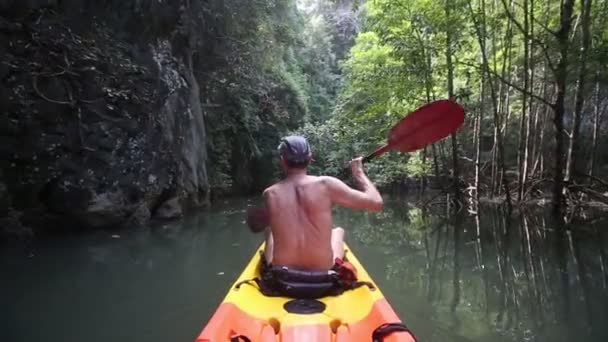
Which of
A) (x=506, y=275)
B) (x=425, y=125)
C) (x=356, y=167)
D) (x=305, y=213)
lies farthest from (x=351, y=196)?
(x=506, y=275)

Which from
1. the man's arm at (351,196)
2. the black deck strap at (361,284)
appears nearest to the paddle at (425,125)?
the man's arm at (351,196)

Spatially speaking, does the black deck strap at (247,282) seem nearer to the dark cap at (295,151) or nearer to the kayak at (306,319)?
the kayak at (306,319)

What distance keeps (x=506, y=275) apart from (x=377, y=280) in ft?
4.50

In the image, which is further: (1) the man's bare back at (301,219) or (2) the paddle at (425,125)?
(2) the paddle at (425,125)

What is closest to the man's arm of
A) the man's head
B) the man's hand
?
the man's head

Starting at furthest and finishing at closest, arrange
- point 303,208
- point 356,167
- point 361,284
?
point 356,167 < point 361,284 < point 303,208

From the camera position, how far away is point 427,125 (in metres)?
3.90

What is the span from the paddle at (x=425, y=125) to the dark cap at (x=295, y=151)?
1.06 metres

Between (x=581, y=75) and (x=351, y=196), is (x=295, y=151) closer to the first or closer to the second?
(x=351, y=196)

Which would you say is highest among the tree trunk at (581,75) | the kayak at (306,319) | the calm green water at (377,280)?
the tree trunk at (581,75)

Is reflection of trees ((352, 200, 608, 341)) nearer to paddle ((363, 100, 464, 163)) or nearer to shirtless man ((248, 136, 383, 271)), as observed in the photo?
shirtless man ((248, 136, 383, 271))

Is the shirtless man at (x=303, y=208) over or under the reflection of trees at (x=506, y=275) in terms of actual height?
over

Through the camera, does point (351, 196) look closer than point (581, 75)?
Yes

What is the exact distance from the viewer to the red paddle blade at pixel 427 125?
12.6ft
